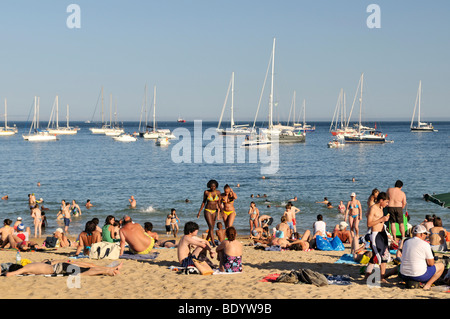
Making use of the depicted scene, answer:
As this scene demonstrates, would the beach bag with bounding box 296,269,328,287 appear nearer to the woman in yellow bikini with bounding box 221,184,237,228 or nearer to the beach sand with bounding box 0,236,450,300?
the beach sand with bounding box 0,236,450,300

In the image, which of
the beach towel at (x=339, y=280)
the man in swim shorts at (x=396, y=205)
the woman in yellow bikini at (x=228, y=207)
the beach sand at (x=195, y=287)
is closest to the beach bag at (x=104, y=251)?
the beach sand at (x=195, y=287)

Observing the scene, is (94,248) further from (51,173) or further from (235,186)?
(51,173)

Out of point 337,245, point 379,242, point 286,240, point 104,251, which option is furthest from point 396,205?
point 104,251

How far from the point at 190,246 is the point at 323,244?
552 cm

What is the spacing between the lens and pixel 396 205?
13.7 metres

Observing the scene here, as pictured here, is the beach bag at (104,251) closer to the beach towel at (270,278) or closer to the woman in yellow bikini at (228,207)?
the woman in yellow bikini at (228,207)

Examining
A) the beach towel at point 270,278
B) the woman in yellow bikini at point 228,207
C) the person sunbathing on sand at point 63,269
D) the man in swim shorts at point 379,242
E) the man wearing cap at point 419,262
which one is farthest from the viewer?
the woman in yellow bikini at point 228,207

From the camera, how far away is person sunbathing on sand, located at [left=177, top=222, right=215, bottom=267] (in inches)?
437

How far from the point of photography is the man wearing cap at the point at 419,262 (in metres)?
9.19

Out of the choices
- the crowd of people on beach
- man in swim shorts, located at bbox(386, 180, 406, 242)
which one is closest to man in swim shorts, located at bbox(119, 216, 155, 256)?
the crowd of people on beach

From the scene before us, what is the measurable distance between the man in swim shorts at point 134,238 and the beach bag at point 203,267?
8.99 feet

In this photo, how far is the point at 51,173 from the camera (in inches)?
1998
